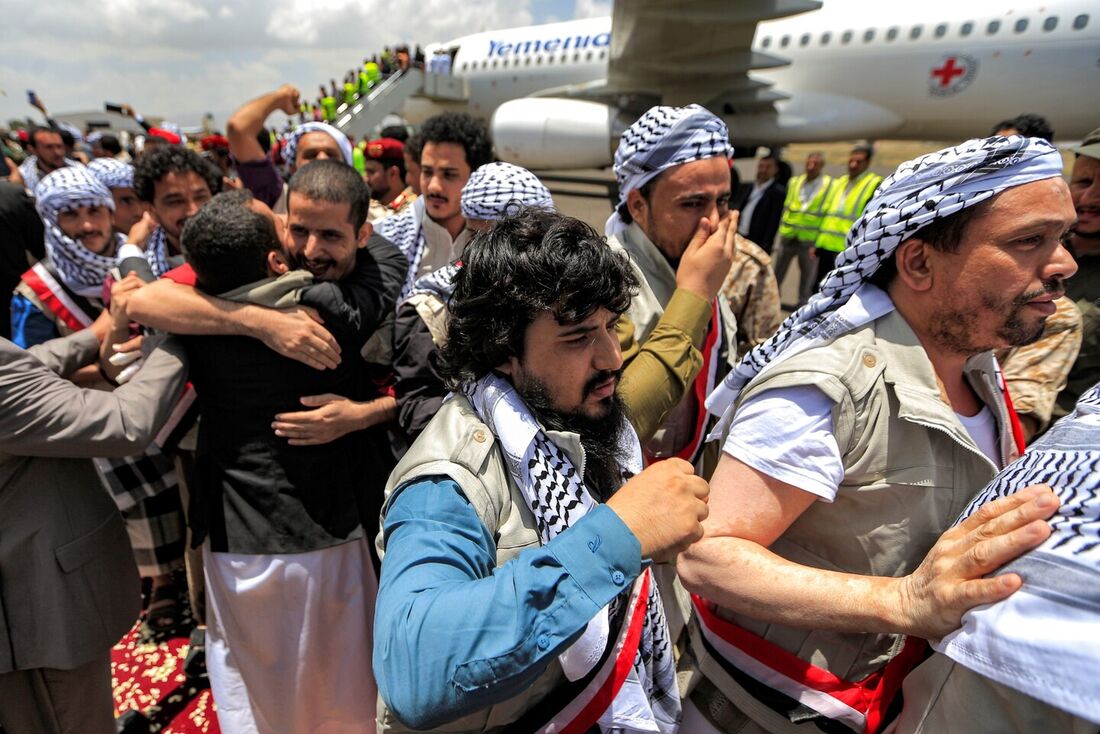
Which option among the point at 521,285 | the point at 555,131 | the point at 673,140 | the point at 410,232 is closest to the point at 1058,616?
the point at 521,285

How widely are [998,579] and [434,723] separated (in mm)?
847

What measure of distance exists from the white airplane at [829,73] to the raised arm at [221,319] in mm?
10834

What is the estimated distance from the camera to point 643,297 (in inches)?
80.2

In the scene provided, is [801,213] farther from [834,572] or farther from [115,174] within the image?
[834,572]

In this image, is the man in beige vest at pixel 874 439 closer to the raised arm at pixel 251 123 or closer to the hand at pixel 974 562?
the hand at pixel 974 562

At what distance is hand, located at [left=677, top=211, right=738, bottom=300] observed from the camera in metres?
1.84

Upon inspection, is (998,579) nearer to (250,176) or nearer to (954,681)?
→ (954,681)

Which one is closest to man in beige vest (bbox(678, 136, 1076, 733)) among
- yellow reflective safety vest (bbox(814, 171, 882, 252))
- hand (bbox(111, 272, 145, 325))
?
hand (bbox(111, 272, 145, 325))

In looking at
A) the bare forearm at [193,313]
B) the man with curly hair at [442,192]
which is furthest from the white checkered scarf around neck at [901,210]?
the man with curly hair at [442,192]

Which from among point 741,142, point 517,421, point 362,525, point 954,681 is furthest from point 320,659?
point 741,142

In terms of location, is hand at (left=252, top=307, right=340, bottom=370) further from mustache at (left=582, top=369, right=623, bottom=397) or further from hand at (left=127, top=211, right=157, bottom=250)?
hand at (left=127, top=211, right=157, bottom=250)

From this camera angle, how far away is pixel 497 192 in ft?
7.92

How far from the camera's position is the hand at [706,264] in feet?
6.03

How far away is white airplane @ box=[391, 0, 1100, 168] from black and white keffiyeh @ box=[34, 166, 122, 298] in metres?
10.2
